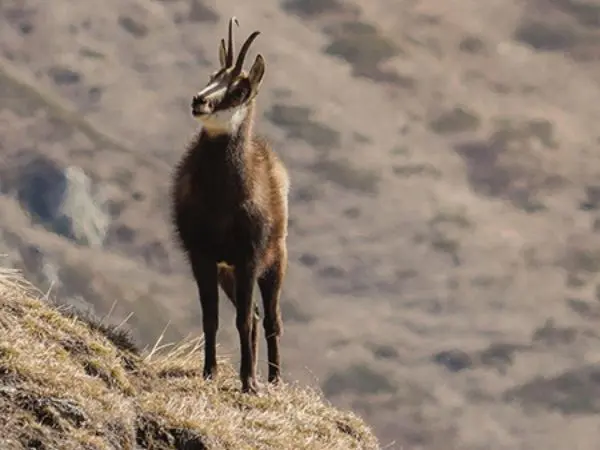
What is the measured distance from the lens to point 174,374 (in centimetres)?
1684

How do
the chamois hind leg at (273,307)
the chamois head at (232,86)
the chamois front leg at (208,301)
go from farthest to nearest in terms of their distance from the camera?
the chamois hind leg at (273,307), the chamois front leg at (208,301), the chamois head at (232,86)

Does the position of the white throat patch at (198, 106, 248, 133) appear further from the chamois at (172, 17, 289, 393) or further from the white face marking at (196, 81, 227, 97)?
the white face marking at (196, 81, 227, 97)

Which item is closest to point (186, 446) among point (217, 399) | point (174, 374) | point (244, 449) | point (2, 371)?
point (244, 449)

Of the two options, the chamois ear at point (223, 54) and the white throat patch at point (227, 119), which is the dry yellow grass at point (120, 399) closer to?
the white throat patch at point (227, 119)

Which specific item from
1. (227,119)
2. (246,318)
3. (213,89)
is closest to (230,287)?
(246,318)

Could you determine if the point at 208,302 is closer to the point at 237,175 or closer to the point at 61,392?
the point at 237,175

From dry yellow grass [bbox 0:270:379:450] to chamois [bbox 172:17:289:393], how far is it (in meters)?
0.78

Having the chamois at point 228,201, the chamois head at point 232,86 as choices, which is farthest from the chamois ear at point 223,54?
the chamois head at point 232,86

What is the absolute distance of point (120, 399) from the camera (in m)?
13.0

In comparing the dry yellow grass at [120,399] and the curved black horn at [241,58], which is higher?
the curved black horn at [241,58]

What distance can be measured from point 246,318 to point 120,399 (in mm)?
4668

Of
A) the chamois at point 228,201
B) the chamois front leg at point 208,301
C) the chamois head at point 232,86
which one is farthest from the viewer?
the chamois front leg at point 208,301

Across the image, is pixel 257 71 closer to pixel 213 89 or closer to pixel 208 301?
pixel 213 89

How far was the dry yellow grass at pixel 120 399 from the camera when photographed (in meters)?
12.0
